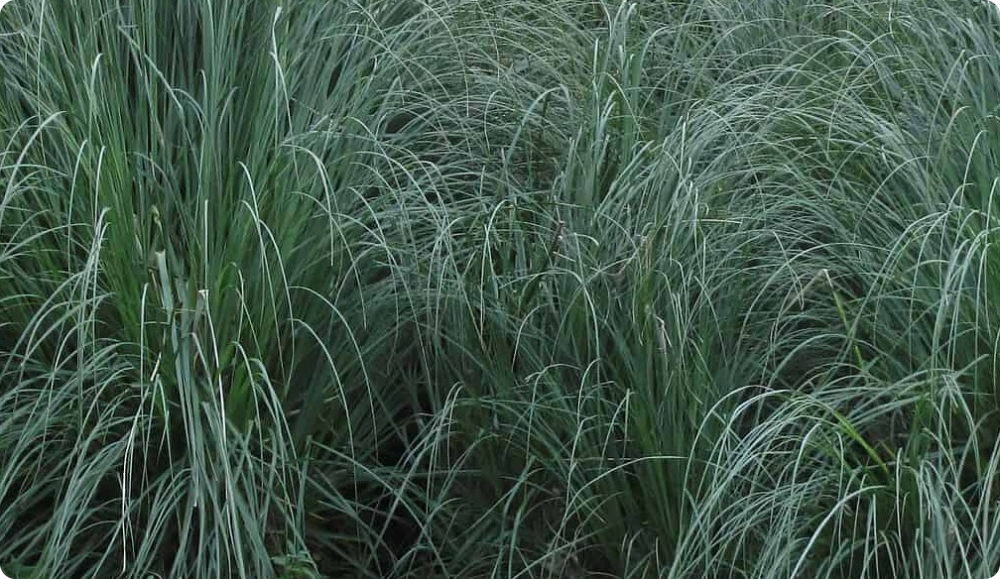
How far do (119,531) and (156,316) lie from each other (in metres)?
0.46

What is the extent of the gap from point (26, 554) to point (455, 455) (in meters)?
0.96

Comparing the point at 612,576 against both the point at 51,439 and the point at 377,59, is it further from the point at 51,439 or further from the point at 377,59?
the point at 377,59

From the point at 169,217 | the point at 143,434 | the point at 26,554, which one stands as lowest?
the point at 26,554

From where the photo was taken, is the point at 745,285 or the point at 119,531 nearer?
the point at 119,531

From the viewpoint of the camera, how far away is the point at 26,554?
3234mm

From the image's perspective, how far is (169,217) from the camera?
136 inches

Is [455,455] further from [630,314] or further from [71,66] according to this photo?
[71,66]

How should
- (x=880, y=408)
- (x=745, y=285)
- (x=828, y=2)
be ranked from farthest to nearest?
(x=828, y=2)
(x=745, y=285)
(x=880, y=408)

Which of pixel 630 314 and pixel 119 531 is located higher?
pixel 630 314

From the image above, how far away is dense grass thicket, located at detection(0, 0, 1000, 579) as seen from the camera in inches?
119

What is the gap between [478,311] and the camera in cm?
347

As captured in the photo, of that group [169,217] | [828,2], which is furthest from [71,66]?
[828,2]

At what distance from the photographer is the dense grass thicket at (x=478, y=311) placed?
303 centimetres

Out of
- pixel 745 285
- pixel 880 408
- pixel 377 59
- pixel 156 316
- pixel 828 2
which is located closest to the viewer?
pixel 880 408
